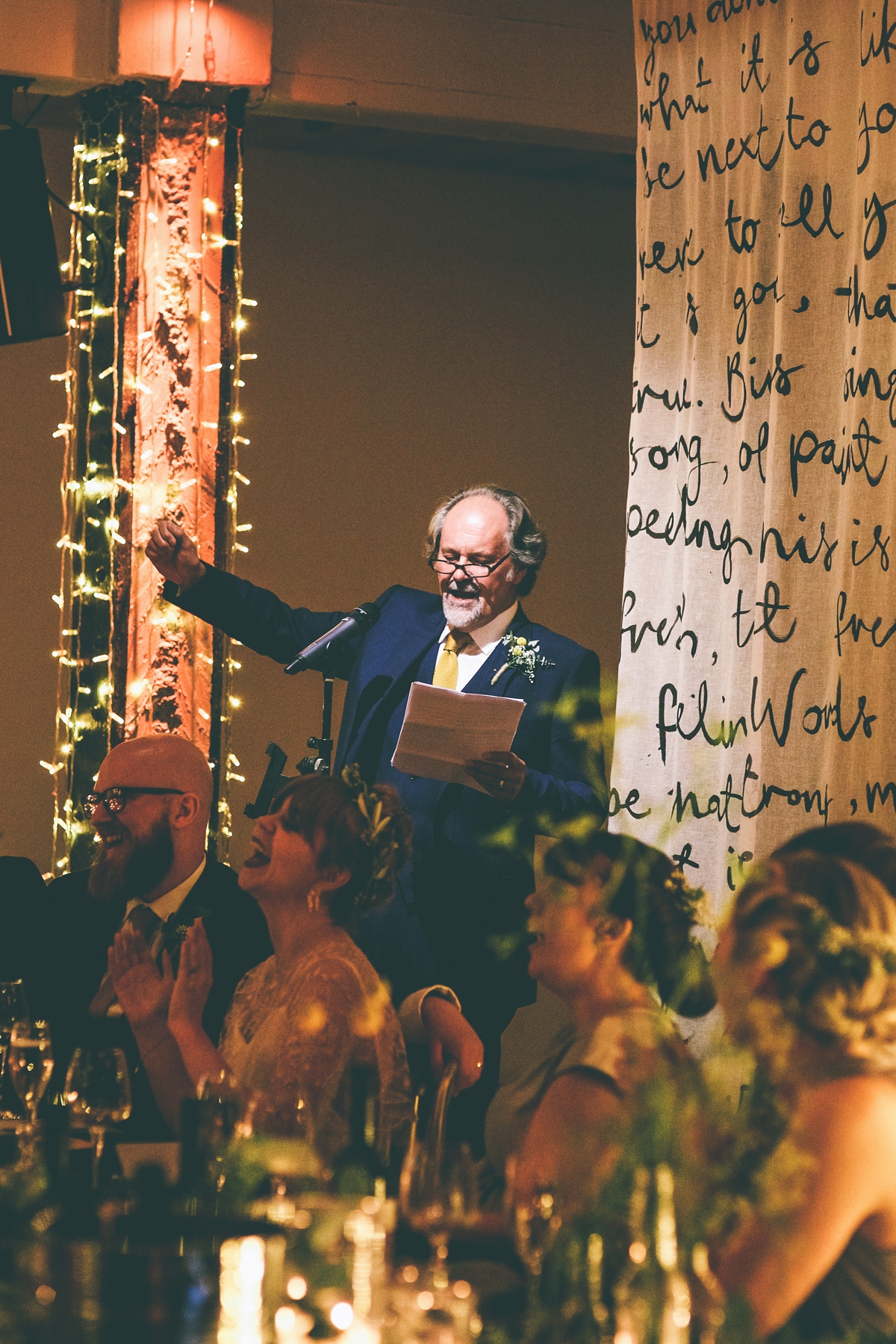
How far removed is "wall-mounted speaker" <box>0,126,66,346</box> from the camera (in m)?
4.52

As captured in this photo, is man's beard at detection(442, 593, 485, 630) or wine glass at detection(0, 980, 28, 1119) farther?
man's beard at detection(442, 593, 485, 630)

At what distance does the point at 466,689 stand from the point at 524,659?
0.15 metres

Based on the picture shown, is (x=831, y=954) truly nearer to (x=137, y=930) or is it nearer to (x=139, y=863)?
(x=137, y=930)

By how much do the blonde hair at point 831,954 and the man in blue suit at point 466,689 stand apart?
161 cm

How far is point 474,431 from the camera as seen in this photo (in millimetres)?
7531

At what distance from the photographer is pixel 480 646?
391 cm

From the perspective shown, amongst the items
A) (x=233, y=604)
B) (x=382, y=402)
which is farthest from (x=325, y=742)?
(x=382, y=402)

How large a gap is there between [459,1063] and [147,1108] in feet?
1.85

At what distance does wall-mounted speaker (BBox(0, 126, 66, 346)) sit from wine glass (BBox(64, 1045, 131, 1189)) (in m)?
2.63

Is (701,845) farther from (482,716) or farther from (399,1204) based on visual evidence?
(399,1204)

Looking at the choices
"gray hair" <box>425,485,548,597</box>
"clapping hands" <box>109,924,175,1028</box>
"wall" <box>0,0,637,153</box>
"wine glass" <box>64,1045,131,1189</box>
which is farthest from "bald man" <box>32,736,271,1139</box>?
"wall" <box>0,0,637,153</box>

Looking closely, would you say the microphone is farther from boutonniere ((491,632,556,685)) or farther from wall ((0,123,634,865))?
wall ((0,123,634,865))

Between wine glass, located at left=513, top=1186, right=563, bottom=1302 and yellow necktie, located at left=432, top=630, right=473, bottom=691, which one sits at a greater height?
yellow necktie, located at left=432, top=630, right=473, bottom=691

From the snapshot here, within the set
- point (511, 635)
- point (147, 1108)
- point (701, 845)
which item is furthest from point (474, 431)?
point (147, 1108)
